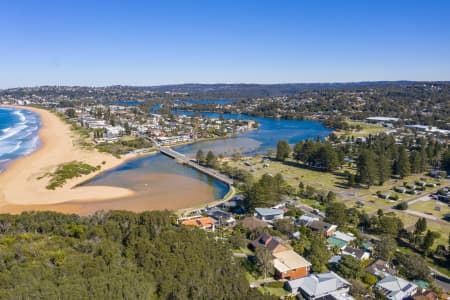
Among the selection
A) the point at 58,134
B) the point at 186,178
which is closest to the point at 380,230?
the point at 186,178

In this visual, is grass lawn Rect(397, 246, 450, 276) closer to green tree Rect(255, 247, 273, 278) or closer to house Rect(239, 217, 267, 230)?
house Rect(239, 217, 267, 230)

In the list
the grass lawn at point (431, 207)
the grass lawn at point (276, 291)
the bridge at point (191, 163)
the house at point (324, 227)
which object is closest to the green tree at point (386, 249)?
the house at point (324, 227)

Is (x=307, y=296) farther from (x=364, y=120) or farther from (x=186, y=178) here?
(x=364, y=120)

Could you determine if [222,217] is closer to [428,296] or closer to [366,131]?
[428,296]

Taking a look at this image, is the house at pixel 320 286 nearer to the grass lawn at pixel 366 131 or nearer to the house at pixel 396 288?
the house at pixel 396 288

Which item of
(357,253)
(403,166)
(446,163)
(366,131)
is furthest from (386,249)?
(366,131)

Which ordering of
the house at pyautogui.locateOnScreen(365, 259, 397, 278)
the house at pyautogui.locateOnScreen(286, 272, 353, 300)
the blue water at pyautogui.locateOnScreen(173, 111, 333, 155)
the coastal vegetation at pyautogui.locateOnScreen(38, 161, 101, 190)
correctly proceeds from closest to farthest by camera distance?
the house at pyautogui.locateOnScreen(286, 272, 353, 300)
the house at pyautogui.locateOnScreen(365, 259, 397, 278)
the coastal vegetation at pyautogui.locateOnScreen(38, 161, 101, 190)
the blue water at pyautogui.locateOnScreen(173, 111, 333, 155)

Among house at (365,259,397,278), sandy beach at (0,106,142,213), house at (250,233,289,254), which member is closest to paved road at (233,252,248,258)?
house at (250,233,289,254)
